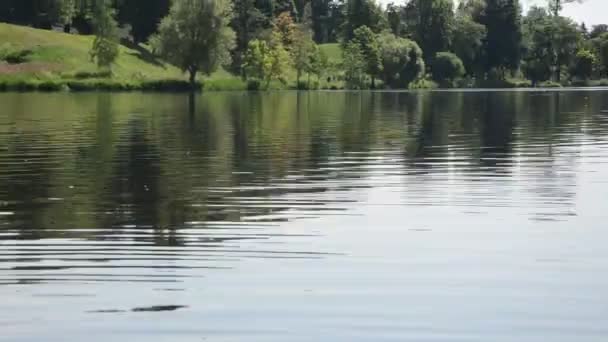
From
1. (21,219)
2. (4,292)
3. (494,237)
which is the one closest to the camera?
(4,292)

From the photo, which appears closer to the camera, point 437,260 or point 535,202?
point 437,260

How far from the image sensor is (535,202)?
20.2m

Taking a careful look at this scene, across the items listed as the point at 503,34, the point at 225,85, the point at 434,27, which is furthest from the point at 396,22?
the point at 225,85

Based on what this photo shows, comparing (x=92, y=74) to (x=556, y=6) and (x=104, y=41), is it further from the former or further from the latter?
(x=556, y=6)

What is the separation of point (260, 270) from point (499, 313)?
3.42 meters

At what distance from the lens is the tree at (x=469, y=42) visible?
6737 inches

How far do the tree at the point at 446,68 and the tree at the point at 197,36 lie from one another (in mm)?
52822

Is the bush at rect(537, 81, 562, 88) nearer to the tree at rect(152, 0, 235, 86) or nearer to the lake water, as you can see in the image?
the tree at rect(152, 0, 235, 86)

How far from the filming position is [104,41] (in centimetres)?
11788

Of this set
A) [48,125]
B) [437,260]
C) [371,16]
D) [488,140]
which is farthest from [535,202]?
[371,16]

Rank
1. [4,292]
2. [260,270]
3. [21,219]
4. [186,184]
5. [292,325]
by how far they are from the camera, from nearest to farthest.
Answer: [292,325] → [4,292] → [260,270] → [21,219] → [186,184]

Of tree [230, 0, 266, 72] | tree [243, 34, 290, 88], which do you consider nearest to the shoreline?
tree [243, 34, 290, 88]

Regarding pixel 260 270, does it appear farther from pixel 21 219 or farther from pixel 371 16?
pixel 371 16

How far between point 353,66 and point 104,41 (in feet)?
128
